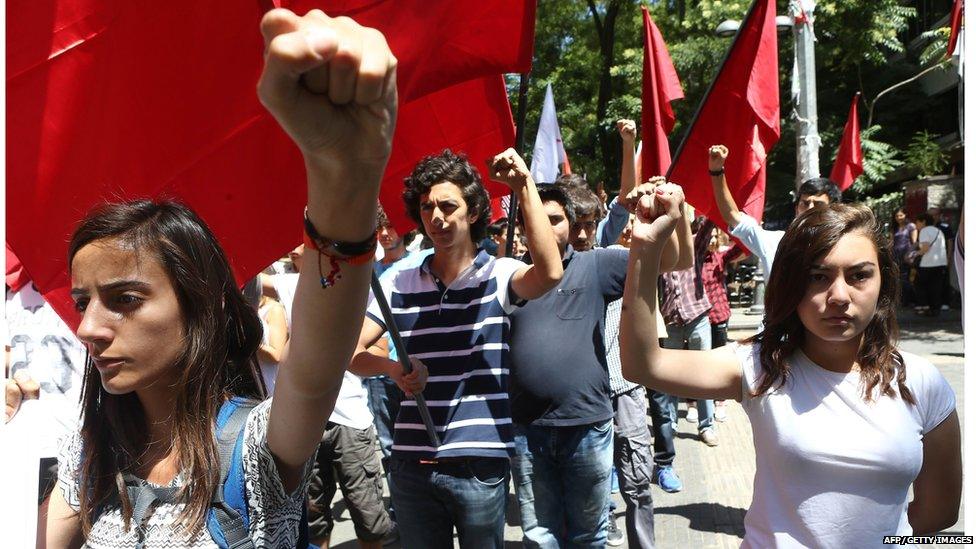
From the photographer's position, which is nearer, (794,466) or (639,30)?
(794,466)

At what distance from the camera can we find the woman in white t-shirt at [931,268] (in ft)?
52.2

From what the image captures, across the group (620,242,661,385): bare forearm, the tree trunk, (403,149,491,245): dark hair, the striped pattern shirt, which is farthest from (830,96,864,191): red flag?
the tree trunk

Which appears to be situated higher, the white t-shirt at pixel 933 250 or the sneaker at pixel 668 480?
the white t-shirt at pixel 933 250

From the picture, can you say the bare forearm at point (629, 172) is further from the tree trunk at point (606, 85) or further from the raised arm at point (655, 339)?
the tree trunk at point (606, 85)

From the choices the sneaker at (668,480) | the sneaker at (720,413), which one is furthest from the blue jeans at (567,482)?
the sneaker at (720,413)

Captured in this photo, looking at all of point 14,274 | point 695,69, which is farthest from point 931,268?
point 14,274

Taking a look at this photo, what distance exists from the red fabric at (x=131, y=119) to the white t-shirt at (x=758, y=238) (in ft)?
8.07

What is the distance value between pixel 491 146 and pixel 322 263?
3.23 meters

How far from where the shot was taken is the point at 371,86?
109cm

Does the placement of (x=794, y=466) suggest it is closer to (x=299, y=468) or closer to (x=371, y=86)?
(x=299, y=468)

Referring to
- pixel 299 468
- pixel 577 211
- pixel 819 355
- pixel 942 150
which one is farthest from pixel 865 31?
pixel 299 468

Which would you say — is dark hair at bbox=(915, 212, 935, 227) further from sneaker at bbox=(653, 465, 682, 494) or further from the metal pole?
sneaker at bbox=(653, 465, 682, 494)

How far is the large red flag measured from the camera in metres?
4.78

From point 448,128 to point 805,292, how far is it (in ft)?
7.68
